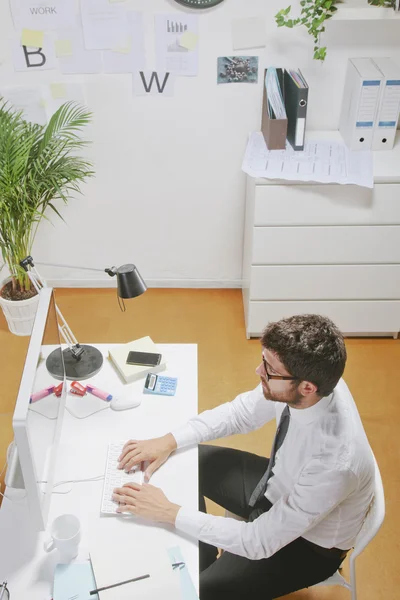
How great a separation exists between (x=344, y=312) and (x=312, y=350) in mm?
1854

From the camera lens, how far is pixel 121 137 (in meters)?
3.29

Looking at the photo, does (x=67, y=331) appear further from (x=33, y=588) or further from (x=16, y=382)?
(x=16, y=382)

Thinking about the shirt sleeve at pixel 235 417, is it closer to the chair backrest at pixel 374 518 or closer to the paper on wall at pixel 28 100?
the chair backrest at pixel 374 518

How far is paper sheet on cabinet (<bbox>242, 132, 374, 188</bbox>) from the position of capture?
2.80m

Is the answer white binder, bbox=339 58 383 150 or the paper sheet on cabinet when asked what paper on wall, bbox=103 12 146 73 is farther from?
white binder, bbox=339 58 383 150

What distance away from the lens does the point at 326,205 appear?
293cm

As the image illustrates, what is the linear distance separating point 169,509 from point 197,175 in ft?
7.41

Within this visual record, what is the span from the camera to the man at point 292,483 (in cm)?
154

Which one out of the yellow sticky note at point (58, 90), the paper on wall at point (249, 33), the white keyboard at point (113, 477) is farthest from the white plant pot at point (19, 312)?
the paper on wall at point (249, 33)

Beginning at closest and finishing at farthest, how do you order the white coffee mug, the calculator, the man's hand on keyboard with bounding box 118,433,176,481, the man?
1. the white coffee mug
2. the man
3. the man's hand on keyboard with bounding box 118,433,176,481
4. the calculator

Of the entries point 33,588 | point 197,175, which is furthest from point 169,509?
point 197,175

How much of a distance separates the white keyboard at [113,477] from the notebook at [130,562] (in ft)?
0.13

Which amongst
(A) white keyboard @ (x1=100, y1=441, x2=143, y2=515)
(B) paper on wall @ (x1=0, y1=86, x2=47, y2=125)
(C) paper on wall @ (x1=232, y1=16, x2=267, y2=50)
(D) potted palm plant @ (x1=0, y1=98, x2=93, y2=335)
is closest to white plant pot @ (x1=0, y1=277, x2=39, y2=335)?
(D) potted palm plant @ (x1=0, y1=98, x2=93, y2=335)

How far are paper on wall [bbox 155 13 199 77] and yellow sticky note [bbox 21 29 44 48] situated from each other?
0.60 meters
